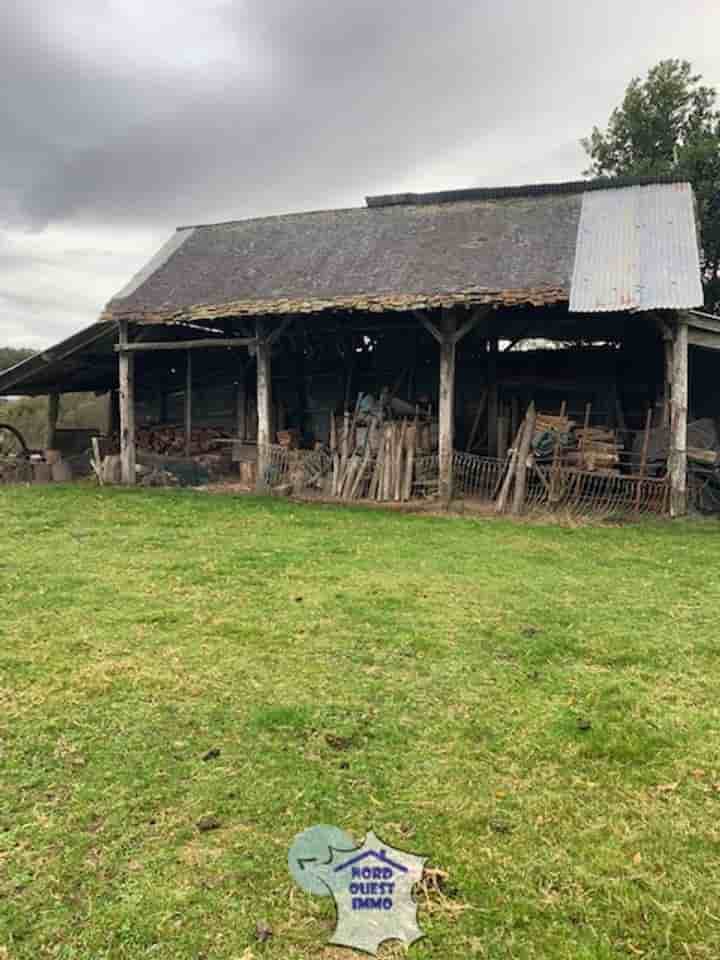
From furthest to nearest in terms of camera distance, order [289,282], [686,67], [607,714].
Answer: [686,67] < [289,282] < [607,714]

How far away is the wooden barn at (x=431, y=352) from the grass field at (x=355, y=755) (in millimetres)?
4804

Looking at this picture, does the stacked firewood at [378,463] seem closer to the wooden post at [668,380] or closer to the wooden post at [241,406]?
the wooden post at [668,380]

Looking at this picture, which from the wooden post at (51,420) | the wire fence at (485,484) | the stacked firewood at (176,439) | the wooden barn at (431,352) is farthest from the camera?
the stacked firewood at (176,439)

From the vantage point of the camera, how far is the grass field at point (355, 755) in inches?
81.8

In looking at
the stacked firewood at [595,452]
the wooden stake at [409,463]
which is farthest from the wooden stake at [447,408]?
the stacked firewood at [595,452]

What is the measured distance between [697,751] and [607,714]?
0.44 m

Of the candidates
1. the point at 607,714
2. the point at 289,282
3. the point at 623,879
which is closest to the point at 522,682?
the point at 607,714

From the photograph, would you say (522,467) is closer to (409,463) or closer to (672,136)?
(409,463)

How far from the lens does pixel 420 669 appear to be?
395cm

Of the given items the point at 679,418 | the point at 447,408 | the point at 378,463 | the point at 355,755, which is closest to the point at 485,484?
the point at 447,408

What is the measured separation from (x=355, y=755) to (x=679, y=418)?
323 inches

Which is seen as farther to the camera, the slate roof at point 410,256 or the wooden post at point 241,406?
the wooden post at point 241,406

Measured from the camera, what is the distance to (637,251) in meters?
10.7

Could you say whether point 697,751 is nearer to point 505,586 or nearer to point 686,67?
point 505,586
